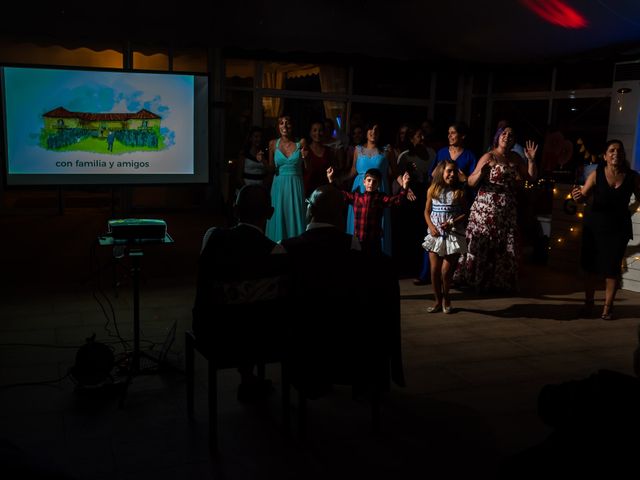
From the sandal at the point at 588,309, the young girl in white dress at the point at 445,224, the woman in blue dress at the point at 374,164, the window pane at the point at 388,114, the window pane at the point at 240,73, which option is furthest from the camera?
the window pane at the point at 388,114

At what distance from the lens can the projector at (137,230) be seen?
3.78m

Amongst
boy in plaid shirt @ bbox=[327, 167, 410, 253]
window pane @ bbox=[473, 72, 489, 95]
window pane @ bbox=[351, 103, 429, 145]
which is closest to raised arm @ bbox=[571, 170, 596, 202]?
boy in plaid shirt @ bbox=[327, 167, 410, 253]

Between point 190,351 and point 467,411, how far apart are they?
5.15ft

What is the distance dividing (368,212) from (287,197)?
1.15 metres

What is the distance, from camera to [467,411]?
3.71 metres

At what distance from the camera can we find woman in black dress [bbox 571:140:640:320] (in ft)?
18.5

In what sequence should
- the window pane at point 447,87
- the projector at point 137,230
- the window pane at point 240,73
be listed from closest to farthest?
1. the projector at point 137,230
2. the window pane at point 240,73
3. the window pane at point 447,87

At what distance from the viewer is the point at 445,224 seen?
560 cm

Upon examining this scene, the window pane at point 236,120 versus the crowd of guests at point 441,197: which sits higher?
the window pane at point 236,120

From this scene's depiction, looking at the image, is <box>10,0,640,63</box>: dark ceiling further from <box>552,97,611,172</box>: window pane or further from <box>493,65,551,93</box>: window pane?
<box>552,97,611,172</box>: window pane

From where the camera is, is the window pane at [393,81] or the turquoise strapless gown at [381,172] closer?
the turquoise strapless gown at [381,172]

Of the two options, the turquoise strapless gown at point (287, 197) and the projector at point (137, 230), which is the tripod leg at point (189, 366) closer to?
the projector at point (137, 230)

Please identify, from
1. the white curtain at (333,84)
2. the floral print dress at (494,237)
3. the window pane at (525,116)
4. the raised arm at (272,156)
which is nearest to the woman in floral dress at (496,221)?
the floral print dress at (494,237)

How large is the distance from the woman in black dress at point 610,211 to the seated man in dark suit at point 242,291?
3.52m
